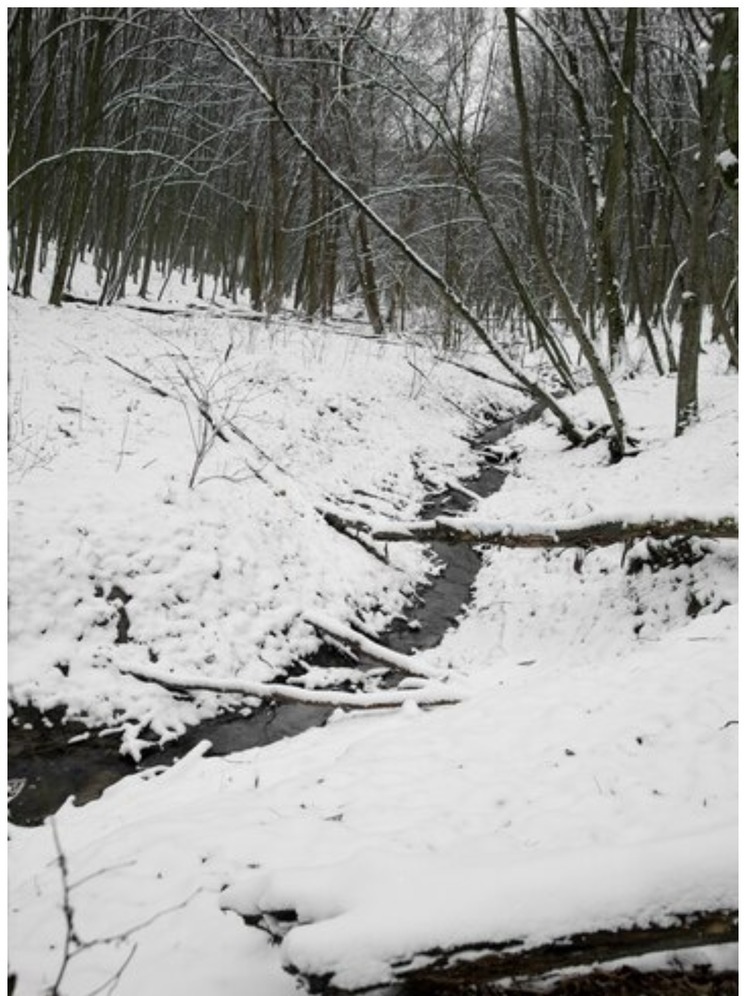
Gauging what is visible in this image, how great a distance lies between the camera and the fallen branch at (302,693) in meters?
4.43

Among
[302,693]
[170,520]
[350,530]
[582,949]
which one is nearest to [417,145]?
[350,530]

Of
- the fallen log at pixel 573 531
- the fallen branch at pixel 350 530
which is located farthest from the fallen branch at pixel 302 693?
the fallen branch at pixel 350 530

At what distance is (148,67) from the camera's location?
15.8m

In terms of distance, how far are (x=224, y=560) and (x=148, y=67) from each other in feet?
52.2

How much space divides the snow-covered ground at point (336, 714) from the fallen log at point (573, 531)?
12cm

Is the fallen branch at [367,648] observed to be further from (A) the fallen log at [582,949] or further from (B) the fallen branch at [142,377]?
(B) the fallen branch at [142,377]

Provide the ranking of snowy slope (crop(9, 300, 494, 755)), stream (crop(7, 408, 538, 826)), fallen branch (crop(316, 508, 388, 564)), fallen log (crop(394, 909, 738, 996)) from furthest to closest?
1. fallen branch (crop(316, 508, 388, 564))
2. snowy slope (crop(9, 300, 494, 755))
3. stream (crop(7, 408, 538, 826))
4. fallen log (crop(394, 909, 738, 996))

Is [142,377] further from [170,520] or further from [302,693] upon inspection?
[302,693]

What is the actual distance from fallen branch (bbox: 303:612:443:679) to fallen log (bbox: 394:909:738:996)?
306cm

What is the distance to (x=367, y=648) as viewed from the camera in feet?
16.5

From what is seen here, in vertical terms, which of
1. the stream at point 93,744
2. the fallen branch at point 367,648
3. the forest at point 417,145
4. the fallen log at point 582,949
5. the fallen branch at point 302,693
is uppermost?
the forest at point 417,145

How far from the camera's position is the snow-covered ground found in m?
1.84

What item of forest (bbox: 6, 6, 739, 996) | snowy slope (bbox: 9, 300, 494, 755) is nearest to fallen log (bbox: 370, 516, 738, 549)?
forest (bbox: 6, 6, 739, 996)

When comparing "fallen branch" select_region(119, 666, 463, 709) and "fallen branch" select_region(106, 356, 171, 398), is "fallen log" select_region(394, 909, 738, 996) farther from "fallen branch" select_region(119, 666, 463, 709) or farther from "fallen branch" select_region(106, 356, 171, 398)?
"fallen branch" select_region(106, 356, 171, 398)
